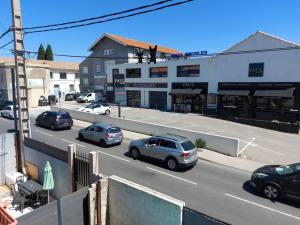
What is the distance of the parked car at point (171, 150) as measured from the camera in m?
12.9

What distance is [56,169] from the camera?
10.6 metres

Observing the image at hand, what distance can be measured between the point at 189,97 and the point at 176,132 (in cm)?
1526

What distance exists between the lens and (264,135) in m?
21.4

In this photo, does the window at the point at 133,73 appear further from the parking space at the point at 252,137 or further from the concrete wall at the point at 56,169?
the concrete wall at the point at 56,169

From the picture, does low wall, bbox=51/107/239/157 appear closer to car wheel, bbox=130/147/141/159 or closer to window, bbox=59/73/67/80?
car wheel, bbox=130/147/141/159

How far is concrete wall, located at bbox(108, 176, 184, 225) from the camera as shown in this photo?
245 inches

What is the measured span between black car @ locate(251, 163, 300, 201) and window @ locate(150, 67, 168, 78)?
87.1 ft

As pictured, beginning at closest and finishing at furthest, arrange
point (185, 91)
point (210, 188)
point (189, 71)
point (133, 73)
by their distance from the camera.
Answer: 1. point (210, 188)
2. point (185, 91)
3. point (189, 71)
4. point (133, 73)

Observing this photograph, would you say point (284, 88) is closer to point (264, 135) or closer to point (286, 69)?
point (286, 69)

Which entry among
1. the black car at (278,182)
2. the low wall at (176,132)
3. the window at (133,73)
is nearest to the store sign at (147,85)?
the window at (133,73)

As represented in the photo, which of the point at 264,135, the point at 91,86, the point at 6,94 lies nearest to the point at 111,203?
the point at 264,135

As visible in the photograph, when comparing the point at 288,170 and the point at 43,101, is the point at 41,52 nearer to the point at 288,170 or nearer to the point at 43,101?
the point at 43,101

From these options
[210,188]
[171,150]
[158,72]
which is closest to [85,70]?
[158,72]

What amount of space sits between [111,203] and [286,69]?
23.8 m
